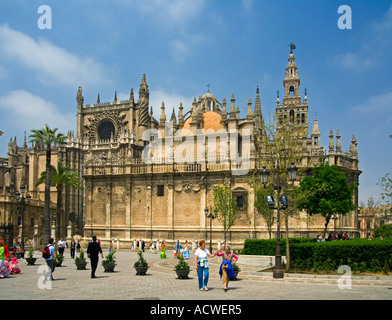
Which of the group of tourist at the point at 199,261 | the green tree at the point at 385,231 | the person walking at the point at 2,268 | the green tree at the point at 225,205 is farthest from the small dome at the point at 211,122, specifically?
the person walking at the point at 2,268

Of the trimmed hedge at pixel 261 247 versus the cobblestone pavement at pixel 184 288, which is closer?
the cobblestone pavement at pixel 184 288

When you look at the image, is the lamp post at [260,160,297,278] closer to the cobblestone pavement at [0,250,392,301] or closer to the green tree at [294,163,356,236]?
the cobblestone pavement at [0,250,392,301]

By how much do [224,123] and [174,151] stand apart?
6.67m

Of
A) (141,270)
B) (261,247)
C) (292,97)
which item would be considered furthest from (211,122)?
(292,97)

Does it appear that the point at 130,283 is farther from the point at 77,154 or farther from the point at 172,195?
the point at 77,154

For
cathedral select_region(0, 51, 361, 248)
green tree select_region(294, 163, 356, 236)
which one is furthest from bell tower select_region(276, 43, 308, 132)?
green tree select_region(294, 163, 356, 236)

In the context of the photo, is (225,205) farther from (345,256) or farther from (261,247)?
(345,256)

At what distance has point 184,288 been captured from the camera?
13.9 m

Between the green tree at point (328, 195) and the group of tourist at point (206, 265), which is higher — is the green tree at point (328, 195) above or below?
above

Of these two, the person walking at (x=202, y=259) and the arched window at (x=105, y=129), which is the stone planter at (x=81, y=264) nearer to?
the person walking at (x=202, y=259)

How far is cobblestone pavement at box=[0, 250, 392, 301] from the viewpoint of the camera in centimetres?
1188

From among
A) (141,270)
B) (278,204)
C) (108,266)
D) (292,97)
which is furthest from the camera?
(292,97)

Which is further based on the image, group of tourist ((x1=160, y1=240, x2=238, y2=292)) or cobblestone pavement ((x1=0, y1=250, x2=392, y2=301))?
group of tourist ((x1=160, y1=240, x2=238, y2=292))

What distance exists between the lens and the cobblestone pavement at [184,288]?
11.9m
